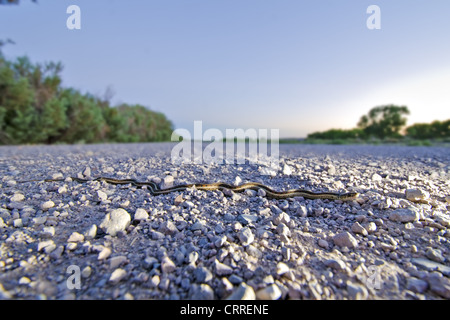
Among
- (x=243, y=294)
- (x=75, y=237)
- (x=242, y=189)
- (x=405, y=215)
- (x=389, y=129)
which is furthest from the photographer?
(x=389, y=129)

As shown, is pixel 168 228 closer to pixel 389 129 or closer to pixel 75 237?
pixel 75 237

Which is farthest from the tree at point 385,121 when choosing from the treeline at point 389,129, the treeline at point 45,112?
the treeline at point 45,112

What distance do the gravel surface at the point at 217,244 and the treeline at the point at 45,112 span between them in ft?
40.5

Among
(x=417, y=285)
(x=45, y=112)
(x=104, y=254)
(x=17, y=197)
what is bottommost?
(x=417, y=285)

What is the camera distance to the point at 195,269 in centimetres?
142

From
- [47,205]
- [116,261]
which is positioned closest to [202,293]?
[116,261]

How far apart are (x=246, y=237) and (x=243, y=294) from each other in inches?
20.4

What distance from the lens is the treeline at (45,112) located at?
1142cm

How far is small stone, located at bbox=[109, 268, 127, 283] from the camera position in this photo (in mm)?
1324

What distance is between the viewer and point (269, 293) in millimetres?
1229

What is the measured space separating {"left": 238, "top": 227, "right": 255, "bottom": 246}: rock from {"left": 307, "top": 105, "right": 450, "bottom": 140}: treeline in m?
24.3
